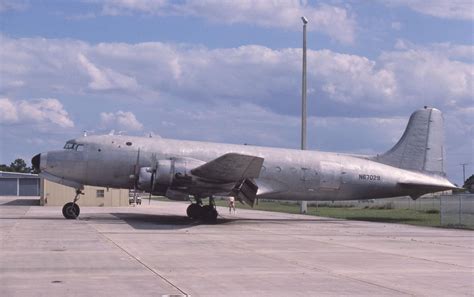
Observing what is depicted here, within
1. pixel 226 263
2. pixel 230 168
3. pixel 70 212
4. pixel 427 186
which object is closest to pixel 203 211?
pixel 230 168

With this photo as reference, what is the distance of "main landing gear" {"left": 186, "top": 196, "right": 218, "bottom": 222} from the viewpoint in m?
29.9

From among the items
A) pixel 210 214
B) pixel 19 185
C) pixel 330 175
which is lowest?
pixel 210 214

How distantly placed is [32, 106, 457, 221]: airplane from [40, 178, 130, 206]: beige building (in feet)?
89.1

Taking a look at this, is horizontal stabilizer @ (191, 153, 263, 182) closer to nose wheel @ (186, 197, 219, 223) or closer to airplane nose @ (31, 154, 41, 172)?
nose wheel @ (186, 197, 219, 223)

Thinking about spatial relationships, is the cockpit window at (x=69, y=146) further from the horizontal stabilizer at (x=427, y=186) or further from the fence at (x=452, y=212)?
the fence at (x=452, y=212)

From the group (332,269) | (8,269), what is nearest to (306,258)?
(332,269)

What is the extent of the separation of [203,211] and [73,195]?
30364mm

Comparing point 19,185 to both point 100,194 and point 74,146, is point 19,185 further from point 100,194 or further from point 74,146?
point 74,146

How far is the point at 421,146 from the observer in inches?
1394

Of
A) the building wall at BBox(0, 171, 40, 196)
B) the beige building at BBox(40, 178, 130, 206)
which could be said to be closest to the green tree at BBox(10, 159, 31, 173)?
the building wall at BBox(0, 171, 40, 196)

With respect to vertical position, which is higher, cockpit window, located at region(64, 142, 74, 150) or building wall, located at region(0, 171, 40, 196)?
cockpit window, located at region(64, 142, 74, 150)

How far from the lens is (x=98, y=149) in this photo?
29.4m

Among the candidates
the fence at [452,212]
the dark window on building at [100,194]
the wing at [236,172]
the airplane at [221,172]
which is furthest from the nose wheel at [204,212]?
the dark window on building at [100,194]

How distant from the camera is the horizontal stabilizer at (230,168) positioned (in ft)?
85.6
